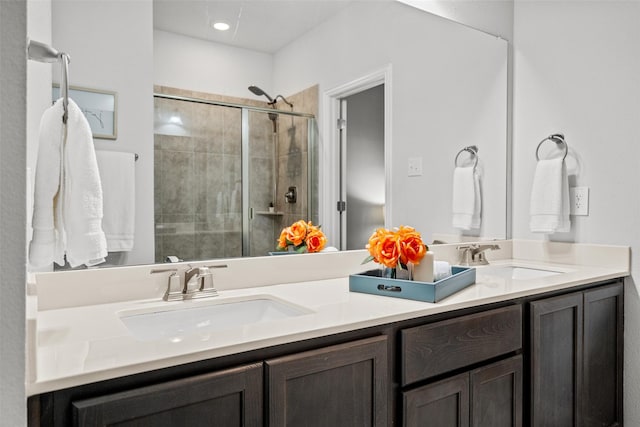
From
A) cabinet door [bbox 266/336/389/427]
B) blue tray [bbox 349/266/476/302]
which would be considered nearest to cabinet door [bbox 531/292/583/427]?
blue tray [bbox 349/266/476/302]

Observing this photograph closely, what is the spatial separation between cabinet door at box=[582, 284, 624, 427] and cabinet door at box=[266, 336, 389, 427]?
105 centimetres

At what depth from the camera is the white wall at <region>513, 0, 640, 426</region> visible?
1.86 m

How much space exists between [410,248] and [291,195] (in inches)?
18.0

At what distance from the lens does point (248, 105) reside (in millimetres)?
1466

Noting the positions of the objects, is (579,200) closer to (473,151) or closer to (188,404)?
(473,151)

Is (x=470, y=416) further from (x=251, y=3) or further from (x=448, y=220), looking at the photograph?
(x=251, y=3)

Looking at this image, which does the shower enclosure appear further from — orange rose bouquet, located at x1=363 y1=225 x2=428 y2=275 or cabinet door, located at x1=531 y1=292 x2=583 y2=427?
cabinet door, located at x1=531 y1=292 x2=583 y2=427

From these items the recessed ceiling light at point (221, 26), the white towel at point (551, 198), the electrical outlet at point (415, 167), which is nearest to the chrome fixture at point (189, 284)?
the recessed ceiling light at point (221, 26)

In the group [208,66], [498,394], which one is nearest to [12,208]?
[208,66]

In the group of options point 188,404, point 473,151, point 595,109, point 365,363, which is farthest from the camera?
point 473,151

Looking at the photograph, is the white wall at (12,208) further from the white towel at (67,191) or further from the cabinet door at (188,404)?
the white towel at (67,191)

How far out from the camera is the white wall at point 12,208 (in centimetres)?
66

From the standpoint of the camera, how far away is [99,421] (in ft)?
2.47

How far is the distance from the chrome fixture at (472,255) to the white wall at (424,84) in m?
0.11
